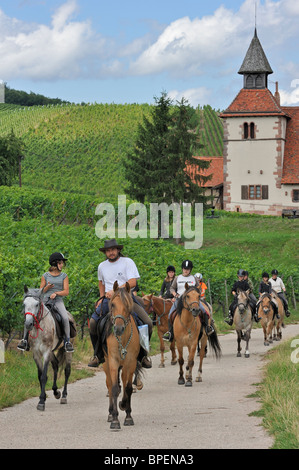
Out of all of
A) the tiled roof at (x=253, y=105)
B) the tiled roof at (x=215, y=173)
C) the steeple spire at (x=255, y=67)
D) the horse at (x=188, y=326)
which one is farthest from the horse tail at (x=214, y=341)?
the tiled roof at (x=215, y=173)

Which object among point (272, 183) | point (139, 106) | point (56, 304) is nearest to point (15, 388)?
point (56, 304)

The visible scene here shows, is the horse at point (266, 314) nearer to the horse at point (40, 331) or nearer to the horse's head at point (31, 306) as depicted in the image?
the horse at point (40, 331)

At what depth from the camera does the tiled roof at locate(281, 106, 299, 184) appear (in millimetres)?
68500

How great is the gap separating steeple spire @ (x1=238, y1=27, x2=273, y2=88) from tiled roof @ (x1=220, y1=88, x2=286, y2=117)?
92 cm

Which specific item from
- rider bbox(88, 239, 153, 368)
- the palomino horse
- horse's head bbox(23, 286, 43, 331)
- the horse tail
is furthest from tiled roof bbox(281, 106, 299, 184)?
the palomino horse

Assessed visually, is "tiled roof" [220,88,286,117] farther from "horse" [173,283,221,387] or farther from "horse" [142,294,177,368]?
"horse" [173,283,221,387]

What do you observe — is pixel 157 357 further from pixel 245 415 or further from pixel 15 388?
pixel 245 415

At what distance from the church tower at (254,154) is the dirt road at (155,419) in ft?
176

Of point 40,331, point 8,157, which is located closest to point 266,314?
point 40,331

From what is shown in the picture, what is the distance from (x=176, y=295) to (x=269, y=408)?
5.20 meters

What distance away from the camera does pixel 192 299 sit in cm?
1503

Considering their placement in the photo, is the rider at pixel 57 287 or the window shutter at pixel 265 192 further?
the window shutter at pixel 265 192

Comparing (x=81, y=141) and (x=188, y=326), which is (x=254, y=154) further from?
(x=188, y=326)

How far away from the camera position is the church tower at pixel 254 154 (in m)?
68.7
